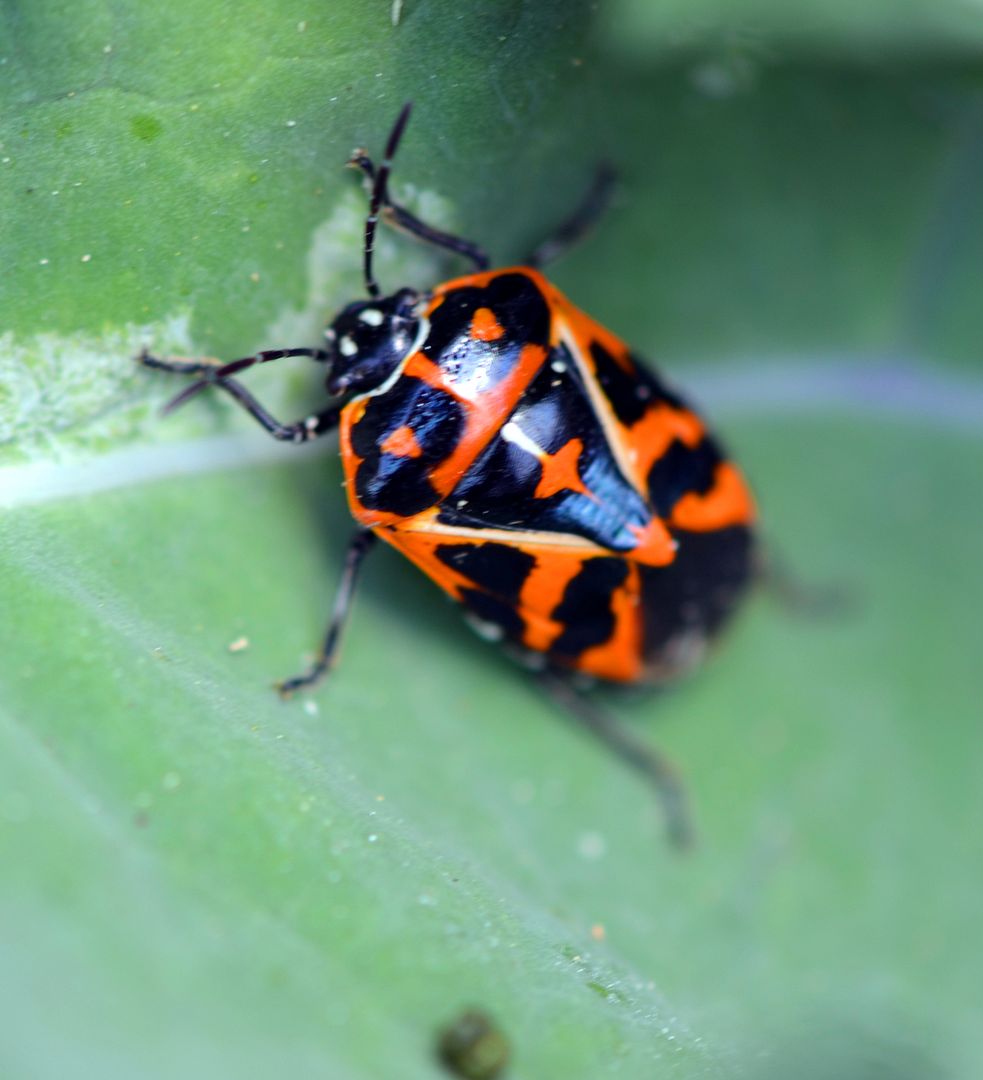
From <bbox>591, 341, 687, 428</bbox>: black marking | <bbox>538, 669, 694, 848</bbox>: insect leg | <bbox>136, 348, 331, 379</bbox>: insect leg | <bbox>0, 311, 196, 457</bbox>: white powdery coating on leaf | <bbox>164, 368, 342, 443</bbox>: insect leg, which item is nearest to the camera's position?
<bbox>0, 311, 196, 457</bbox>: white powdery coating on leaf

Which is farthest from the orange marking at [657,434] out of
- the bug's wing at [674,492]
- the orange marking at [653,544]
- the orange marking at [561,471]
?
the orange marking at [561,471]

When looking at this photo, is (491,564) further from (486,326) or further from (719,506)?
(719,506)

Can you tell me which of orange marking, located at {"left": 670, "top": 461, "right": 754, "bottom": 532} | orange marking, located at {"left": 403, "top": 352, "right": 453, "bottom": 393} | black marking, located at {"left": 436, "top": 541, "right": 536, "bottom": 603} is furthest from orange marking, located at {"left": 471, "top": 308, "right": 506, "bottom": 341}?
orange marking, located at {"left": 670, "top": 461, "right": 754, "bottom": 532}

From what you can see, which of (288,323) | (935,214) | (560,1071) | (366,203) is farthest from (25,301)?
(935,214)

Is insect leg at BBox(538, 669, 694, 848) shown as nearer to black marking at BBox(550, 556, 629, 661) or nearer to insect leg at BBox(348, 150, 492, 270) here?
black marking at BBox(550, 556, 629, 661)

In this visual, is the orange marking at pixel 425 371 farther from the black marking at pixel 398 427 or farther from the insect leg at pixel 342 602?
the insect leg at pixel 342 602
